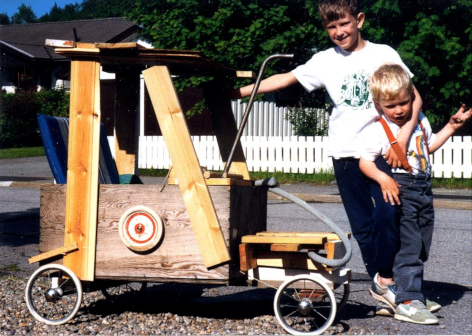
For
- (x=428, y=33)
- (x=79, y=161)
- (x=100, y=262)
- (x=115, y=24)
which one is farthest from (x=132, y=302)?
(x=115, y=24)

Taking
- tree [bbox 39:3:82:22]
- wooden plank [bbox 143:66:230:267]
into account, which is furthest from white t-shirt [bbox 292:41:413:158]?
tree [bbox 39:3:82:22]

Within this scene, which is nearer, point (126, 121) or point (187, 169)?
point (187, 169)

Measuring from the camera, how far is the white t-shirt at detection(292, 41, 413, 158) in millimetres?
4309

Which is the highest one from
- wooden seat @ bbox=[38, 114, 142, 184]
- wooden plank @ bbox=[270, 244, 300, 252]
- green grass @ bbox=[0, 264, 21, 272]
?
wooden seat @ bbox=[38, 114, 142, 184]

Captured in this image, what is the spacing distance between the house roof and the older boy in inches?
1380

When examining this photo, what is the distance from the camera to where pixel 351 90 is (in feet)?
14.1

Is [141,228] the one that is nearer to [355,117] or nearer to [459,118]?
[355,117]

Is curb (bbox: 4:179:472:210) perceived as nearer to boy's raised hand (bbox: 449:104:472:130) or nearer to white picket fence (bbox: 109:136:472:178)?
white picket fence (bbox: 109:136:472:178)

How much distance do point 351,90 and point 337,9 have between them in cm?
49

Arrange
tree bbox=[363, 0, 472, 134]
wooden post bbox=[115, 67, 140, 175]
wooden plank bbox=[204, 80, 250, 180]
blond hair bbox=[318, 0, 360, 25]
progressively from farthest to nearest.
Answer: tree bbox=[363, 0, 472, 134] → wooden post bbox=[115, 67, 140, 175] → wooden plank bbox=[204, 80, 250, 180] → blond hair bbox=[318, 0, 360, 25]

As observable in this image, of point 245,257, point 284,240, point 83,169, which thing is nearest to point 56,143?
point 83,169

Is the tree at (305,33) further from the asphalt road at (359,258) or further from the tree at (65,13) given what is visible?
the tree at (65,13)

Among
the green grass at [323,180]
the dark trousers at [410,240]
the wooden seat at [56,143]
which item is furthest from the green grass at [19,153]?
the dark trousers at [410,240]

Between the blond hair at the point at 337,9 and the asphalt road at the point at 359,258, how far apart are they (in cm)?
181
